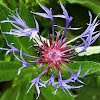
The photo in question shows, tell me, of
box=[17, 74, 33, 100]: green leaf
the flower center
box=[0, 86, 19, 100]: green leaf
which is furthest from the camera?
box=[0, 86, 19, 100]: green leaf

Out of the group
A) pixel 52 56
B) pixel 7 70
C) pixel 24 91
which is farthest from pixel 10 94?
pixel 52 56

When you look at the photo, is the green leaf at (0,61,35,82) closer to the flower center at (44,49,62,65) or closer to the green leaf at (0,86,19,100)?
the flower center at (44,49,62,65)

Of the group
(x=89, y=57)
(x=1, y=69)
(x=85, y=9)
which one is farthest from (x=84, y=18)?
(x=1, y=69)

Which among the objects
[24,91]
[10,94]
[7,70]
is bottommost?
[10,94]

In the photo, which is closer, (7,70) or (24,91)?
(7,70)

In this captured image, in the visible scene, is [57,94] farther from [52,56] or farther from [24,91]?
[52,56]

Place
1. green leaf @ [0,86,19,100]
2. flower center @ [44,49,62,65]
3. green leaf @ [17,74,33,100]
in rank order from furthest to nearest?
green leaf @ [0,86,19,100]
green leaf @ [17,74,33,100]
flower center @ [44,49,62,65]

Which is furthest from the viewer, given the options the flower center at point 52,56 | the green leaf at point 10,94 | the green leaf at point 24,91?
the green leaf at point 10,94

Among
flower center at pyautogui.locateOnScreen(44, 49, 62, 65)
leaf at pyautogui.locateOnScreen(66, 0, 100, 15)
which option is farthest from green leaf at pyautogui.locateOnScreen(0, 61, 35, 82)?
leaf at pyautogui.locateOnScreen(66, 0, 100, 15)

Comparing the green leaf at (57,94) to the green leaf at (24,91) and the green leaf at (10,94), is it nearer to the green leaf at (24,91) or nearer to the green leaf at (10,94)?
the green leaf at (24,91)

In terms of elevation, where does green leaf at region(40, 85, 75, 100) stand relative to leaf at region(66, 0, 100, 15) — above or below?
below

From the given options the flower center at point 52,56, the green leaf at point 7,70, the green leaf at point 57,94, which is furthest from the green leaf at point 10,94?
the flower center at point 52,56
